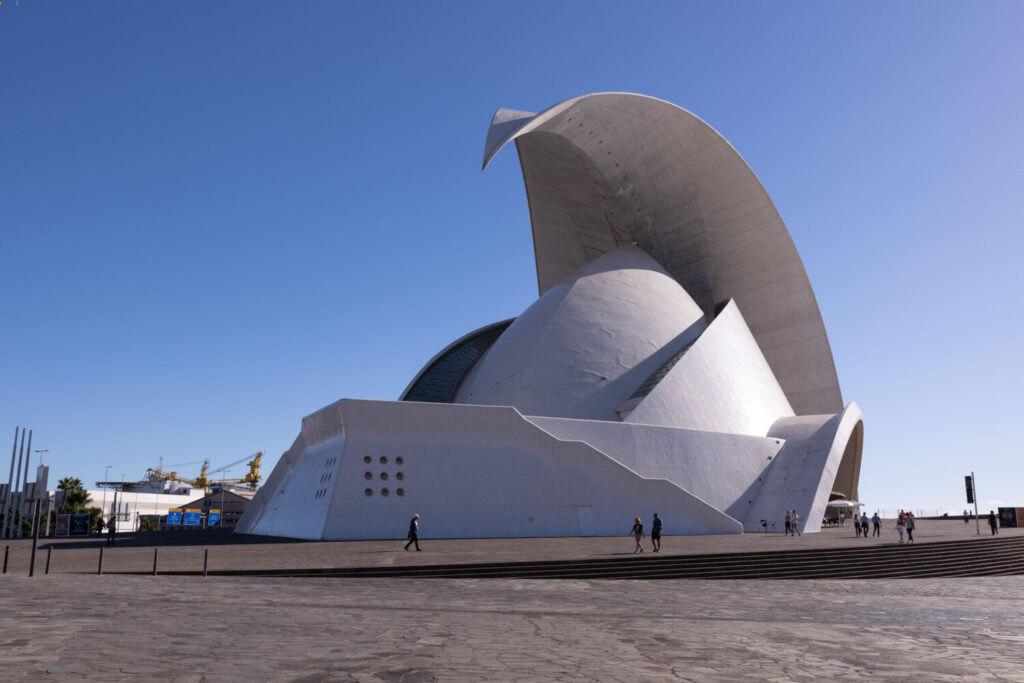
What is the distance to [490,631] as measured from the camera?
5.60 meters

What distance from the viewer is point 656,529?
14359mm

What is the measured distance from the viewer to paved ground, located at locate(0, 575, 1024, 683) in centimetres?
414

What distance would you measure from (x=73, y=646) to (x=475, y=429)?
14923 millimetres

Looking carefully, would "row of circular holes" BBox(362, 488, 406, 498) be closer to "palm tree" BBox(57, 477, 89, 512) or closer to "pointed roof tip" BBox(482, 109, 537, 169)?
"pointed roof tip" BBox(482, 109, 537, 169)

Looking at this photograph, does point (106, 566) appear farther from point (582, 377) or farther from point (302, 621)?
point (582, 377)

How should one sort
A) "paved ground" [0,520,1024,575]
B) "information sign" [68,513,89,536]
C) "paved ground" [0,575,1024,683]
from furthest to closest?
1. "information sign" [68,513,89,536]
2. "paved ground" [0,520,1024,575]
3. "paved ground" [0,575,1024,683]

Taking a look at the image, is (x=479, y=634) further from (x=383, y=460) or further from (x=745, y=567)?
(x=383, y=460)

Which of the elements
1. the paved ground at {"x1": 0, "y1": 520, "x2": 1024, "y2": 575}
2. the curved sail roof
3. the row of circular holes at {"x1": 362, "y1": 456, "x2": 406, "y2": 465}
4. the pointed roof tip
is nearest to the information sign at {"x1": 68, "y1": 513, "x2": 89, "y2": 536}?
the paved ground at {"x1": 0, "y1": 520, "x2": 1024, "y2": 575}

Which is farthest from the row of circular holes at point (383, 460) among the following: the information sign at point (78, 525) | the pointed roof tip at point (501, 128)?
the information sign at point (78, 525)

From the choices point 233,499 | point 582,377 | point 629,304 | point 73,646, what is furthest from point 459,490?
point 233,499

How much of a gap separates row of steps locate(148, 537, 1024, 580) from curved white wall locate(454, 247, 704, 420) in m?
11.1

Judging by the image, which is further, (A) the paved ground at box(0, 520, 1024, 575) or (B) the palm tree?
(B) the palm tree

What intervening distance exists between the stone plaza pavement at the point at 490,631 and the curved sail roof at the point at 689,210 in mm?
21104

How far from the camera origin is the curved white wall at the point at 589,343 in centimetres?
2475
